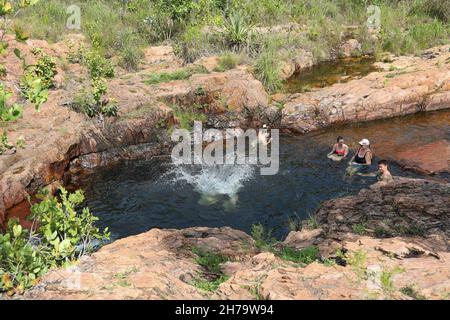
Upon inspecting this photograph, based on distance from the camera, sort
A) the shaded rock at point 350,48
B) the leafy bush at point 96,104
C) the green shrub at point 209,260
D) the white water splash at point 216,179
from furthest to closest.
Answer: the shaded rock at point 350,48 → the leafy bush at point 96,104 → the white water splash at point 216,179 → the green shrub at point 209,260

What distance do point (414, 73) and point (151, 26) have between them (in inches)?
408

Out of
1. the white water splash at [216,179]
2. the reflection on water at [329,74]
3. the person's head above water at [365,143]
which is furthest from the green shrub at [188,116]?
the person's head above water at [365,143]

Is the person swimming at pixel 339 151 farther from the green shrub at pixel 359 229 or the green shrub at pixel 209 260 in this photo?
the green shrub at pixel 209 260

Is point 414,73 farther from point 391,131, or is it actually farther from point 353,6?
point 353,6

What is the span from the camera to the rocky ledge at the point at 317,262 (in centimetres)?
397

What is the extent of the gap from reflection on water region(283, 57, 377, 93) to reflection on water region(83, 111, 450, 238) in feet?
12.1

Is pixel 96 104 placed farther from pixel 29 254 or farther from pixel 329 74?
pixel 329 74

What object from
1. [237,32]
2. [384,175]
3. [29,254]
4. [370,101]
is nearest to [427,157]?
[384,175]

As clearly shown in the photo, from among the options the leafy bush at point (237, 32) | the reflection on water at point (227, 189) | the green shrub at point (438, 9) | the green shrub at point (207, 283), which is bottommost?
the reflection on water at point (227, 189)

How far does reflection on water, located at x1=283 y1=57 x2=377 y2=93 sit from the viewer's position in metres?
14.9

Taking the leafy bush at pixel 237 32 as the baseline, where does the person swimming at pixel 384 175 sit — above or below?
below

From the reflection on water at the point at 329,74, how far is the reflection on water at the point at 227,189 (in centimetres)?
368

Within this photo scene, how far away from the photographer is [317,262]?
4875 mm
